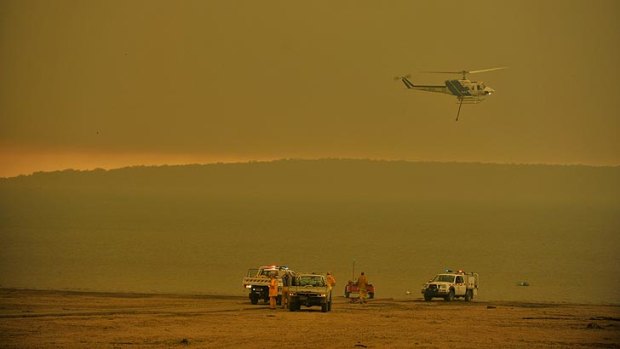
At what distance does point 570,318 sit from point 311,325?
1269 centimetres

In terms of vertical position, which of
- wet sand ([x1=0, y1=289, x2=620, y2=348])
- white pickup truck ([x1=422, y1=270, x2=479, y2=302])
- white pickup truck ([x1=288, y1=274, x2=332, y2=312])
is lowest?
wet sand ([x1=0, y1=289, x2=620, y2=348])

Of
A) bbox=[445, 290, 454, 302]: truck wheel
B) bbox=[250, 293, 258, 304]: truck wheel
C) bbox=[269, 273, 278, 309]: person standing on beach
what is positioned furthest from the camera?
bbox=[445, 290, 454, 302]: truck wheel

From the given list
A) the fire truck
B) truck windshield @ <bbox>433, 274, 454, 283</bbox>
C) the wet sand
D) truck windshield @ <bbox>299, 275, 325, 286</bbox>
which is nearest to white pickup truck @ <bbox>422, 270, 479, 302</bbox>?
truck windshield @ <bbox>433, 274, 454, 283</bbox>

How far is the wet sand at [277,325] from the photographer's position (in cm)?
3834

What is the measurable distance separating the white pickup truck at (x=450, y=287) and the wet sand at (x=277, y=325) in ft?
17.2

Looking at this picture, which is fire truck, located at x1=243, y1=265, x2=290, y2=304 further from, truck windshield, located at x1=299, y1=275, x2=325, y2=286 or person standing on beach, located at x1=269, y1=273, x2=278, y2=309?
truck windshield, located at x1=299, y1=275, x2=325, y2=286

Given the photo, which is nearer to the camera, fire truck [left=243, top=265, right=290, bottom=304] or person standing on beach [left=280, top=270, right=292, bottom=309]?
person standing on beach [left=280, top=270, right=292, bottom=309]

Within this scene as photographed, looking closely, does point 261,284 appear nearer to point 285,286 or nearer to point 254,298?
point 254,298

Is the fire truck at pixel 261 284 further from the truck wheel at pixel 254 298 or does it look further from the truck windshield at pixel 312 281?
the truck windshield at pixel 312 281

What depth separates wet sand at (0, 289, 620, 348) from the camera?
38344 millimetres

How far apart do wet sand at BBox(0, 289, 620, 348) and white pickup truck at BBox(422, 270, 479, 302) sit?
5234mm

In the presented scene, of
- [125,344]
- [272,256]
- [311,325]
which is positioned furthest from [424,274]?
[125,344]

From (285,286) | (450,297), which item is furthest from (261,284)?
(450,297)

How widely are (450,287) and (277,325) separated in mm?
22763
